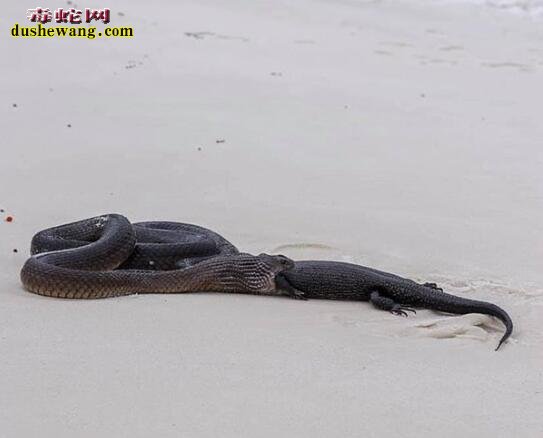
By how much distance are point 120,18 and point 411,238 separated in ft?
22.8

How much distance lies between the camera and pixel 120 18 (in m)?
12.1

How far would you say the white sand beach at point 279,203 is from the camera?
11.9 ft

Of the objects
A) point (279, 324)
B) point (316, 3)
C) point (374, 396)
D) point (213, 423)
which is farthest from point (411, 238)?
point (316, 3)

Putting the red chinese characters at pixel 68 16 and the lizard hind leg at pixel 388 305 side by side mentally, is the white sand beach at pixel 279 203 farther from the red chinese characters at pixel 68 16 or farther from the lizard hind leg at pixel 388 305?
the red chinese characters at pixel 68 16

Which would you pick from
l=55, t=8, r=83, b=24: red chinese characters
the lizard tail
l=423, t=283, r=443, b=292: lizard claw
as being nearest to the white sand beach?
the lizard tail

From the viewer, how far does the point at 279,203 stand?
22.2ft

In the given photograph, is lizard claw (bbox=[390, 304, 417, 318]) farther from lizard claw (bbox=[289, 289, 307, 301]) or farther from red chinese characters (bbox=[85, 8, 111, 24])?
red chinese characters (bbox=[85, 8, 111, 24])

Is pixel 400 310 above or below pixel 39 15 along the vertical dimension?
below

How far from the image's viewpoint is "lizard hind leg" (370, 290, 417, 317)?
16.2ft

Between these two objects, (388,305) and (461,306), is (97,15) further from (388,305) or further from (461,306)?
(461,306)

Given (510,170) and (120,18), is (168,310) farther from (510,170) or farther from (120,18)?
(120,18)

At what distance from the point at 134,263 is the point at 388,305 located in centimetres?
142

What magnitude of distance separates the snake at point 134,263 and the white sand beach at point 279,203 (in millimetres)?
111

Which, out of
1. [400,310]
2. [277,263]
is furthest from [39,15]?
[400,310]
